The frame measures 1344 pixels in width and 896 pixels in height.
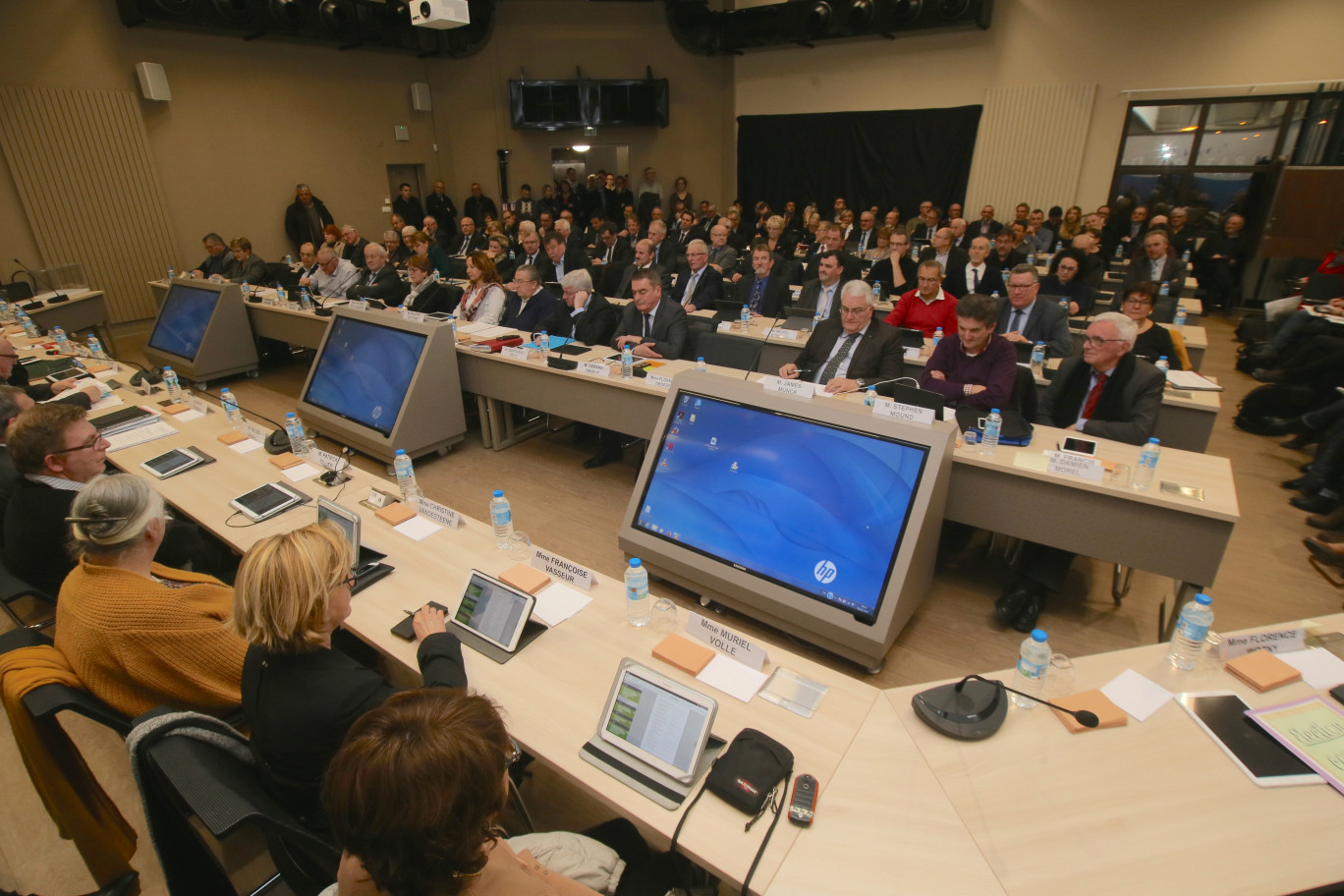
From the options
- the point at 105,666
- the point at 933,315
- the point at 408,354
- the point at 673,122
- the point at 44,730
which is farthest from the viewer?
the point at 673,122

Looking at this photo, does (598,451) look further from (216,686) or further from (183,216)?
(183,216)

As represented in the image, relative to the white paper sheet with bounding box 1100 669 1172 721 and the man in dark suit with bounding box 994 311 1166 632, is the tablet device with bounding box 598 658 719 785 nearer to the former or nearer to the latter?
the white paper sheet with bounding box 1100 669 1172 721

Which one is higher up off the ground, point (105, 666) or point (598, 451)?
point (105, 666)

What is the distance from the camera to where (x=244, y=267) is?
7.55 m

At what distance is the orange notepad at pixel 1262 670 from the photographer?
63.3 inches

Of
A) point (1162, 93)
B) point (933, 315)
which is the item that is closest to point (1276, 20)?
point (1162, 93)

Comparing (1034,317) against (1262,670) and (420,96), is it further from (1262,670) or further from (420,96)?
(420,96)

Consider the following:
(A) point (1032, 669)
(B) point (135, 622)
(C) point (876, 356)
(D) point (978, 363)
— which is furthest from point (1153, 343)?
(B) point (135, 622)

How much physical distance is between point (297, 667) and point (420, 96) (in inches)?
455

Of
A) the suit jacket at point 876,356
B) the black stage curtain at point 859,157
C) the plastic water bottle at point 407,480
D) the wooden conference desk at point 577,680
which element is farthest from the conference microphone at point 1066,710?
the black stage curtain at point 859,157

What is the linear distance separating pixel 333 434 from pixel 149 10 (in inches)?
279

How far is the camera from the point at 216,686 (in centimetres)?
176

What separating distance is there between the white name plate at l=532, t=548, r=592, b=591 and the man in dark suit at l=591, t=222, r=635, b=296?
214 inches

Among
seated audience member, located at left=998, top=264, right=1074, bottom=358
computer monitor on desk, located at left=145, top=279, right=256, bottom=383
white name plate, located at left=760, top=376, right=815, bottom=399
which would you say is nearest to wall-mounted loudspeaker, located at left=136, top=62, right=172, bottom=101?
computer monitor on desk, located at left=145, top=279, right=256, bottom=383
